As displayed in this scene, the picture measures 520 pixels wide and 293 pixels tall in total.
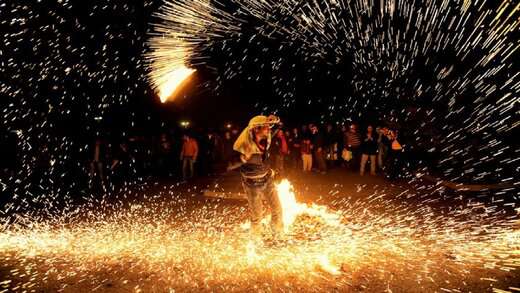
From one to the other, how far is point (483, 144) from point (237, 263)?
10.7 meters

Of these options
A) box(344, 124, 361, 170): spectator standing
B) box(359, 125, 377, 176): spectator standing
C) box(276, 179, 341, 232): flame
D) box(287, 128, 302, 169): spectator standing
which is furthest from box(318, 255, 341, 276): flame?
box(287, 128, 302, 169): spectator standing

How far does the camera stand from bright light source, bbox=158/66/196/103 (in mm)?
6711

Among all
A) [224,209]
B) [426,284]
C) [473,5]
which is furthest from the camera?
[473,5]

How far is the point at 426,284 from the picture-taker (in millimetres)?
3961

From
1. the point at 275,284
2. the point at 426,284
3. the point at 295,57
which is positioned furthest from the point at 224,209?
the point at 295,57

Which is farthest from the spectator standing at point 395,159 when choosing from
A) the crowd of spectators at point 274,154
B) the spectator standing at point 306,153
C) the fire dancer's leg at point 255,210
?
the fire dancer's leg at point 255,210

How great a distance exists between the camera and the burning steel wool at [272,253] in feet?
13.6

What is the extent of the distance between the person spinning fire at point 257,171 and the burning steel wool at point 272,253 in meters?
0.37

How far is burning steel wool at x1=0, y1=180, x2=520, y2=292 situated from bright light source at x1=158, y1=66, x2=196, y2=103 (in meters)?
2.20

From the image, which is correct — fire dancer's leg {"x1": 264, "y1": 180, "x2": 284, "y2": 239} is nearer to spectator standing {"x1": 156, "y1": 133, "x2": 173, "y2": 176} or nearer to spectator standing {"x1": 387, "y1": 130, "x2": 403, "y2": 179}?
spectator standing {"x1": 387, "y1": 130, "x2": 403, "y2": 179}

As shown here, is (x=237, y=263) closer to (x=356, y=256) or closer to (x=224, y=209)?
(x=356, y=256)

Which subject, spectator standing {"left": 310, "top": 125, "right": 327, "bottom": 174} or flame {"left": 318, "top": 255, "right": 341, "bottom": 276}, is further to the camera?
spectator standing {"left": 310, "top": 125, "right": 327, "bottom": 174}

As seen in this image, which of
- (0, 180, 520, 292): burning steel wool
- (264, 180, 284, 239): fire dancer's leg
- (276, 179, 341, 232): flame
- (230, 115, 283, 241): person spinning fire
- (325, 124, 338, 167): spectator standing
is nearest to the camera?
(0, 180, 520, 292): burning steel wool

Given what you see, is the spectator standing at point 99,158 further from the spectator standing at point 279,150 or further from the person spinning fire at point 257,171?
the person spinning fire at point 257,171
